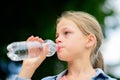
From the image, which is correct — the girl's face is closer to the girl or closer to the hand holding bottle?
the girl

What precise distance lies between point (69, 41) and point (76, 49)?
0.07 meters

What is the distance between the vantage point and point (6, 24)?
933 centimetres

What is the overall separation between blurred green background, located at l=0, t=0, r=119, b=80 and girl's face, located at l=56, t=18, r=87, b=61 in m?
5.05

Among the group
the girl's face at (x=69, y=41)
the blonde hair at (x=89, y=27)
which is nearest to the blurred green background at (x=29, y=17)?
the blonde hair at (x=89, y=27)

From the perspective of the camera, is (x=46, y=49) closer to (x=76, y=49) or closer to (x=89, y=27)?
(x=76, y=49)

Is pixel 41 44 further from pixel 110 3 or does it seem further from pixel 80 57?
pixel 110 3

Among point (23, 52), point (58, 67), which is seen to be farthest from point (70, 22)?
point (58, 67)

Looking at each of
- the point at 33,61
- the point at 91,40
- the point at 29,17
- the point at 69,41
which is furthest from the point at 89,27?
the point at 29,17

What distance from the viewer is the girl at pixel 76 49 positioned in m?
3.84

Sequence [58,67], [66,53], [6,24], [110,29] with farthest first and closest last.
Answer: [110,29] < [6,24] < [58,67] < [66,53]

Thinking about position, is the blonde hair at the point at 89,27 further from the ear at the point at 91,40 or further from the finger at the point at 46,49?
the finger at the point at 46,49

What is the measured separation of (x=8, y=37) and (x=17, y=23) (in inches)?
12.3

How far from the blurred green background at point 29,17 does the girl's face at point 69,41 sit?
505cm

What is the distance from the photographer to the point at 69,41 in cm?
385
